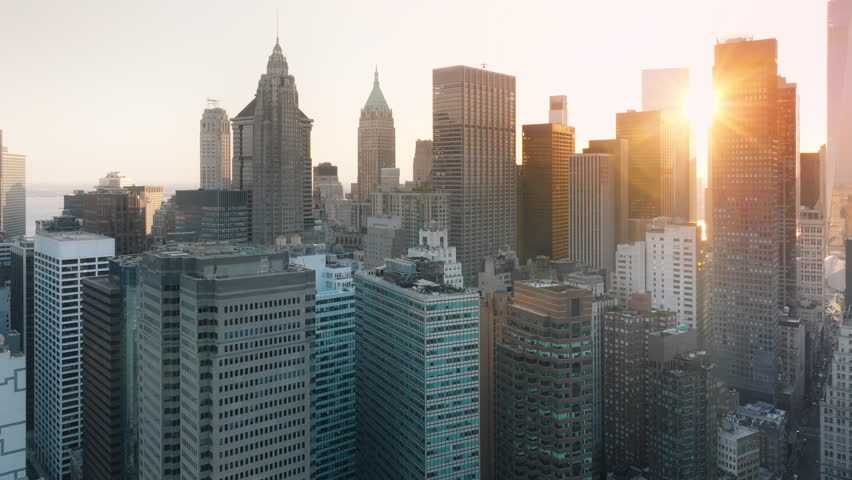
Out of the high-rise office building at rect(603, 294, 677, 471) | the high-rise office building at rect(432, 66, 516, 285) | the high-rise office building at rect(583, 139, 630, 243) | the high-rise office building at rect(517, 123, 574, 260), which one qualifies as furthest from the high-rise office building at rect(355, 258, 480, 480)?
the high-rise office building at rect(517, 123, 574, 260)

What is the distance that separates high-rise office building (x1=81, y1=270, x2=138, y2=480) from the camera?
61.8 metres

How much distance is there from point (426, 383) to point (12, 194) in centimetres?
9797

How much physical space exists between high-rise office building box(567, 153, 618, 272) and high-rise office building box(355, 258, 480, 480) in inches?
2920

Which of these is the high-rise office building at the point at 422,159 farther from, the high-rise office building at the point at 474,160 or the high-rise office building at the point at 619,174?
the high-rise office building at the point at 619,174

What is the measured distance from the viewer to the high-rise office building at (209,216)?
379 ft

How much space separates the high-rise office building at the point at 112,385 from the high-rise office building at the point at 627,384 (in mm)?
45104

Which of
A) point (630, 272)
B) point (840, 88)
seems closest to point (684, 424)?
point (630, 272)

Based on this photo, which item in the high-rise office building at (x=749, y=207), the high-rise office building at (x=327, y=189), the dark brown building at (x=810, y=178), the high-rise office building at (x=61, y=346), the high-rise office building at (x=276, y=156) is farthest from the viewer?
the high-rise office building at (x=327, y=189)

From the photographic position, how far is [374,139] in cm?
17662

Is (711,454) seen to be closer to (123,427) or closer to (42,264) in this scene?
(123,427)

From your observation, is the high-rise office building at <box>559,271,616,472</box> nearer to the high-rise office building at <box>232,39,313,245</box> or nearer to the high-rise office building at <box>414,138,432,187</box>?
the high-rise office building at <box>232,39,313,245</box>

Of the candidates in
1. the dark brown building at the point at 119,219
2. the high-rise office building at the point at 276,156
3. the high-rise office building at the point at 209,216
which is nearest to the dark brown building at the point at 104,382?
the dark brown building at the point at 119,219

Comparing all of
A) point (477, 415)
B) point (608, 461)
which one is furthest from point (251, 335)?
point (608, 461)

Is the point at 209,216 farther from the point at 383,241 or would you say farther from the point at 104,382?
the point at 104,382
